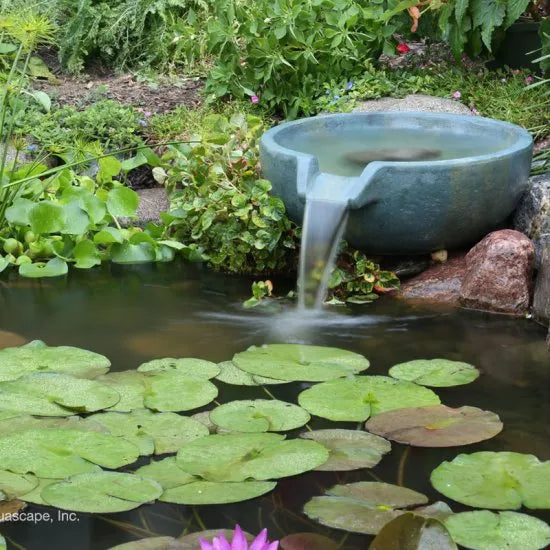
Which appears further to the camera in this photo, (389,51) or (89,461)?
(389,51)

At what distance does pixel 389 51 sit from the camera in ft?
19.4

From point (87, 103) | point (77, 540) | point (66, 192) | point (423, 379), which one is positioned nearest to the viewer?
point (77, 540)

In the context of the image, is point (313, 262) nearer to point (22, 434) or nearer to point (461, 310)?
point (461, 310)

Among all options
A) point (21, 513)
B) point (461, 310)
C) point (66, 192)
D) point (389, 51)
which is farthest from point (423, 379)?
point (389, 51)

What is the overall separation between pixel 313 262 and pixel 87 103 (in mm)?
2685

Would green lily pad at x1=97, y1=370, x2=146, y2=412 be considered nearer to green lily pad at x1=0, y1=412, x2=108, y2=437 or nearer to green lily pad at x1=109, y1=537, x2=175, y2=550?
green lily pad at x1=0, y1=412, x2=108, y2=437

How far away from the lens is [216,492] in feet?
8.24

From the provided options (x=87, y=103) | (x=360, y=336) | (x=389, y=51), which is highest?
(x=389, y=51)

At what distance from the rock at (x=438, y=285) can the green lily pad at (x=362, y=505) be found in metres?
1.74

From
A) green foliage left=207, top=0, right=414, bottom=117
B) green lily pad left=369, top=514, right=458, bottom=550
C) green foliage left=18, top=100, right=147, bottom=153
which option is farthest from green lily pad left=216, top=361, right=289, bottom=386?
green foliage left=207, top=0, right=414, bottom=117

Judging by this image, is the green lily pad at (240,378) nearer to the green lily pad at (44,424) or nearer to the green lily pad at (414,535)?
the green lily pad at (44,424)

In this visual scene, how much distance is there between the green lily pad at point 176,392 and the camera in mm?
3068

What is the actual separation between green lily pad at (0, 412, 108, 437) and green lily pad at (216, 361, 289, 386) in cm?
56

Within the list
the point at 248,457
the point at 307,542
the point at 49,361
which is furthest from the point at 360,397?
the point at 49,361
